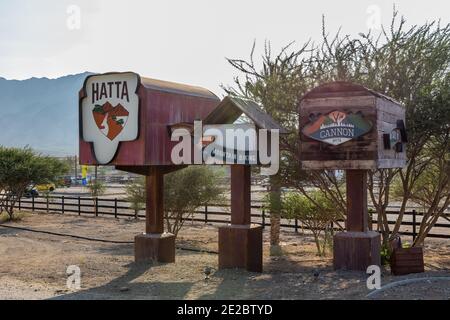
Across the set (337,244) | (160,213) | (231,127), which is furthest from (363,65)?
(160,213)

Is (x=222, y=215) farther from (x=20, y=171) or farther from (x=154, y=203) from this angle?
(x=154, y=203)

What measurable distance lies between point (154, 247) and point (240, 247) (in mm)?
2547

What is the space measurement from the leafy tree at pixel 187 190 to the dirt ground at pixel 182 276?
199cm

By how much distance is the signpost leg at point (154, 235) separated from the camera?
13.1m

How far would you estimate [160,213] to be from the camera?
44.0ft

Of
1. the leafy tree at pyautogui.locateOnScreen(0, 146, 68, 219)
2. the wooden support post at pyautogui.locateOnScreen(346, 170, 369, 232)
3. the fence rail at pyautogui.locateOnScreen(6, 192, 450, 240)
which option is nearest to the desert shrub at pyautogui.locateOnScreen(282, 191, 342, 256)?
the fence rail at pyautogui.locateOnScreen(6, 192, 450, 240)

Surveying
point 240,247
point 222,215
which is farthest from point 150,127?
point 222,215

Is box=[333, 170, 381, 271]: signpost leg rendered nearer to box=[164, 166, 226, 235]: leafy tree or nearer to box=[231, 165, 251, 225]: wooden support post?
box=[231, 165, 251, 225]: wooden support post

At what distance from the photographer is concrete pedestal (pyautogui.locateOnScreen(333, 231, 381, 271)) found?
1025 centimetres

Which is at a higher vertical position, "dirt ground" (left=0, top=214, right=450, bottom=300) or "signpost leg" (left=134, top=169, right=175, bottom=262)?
"signpost leg" (left=134, top=169, right=175, bottom=262)

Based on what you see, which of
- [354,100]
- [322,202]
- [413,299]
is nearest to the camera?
[413,299]

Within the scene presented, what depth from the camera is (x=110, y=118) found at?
12117mm
